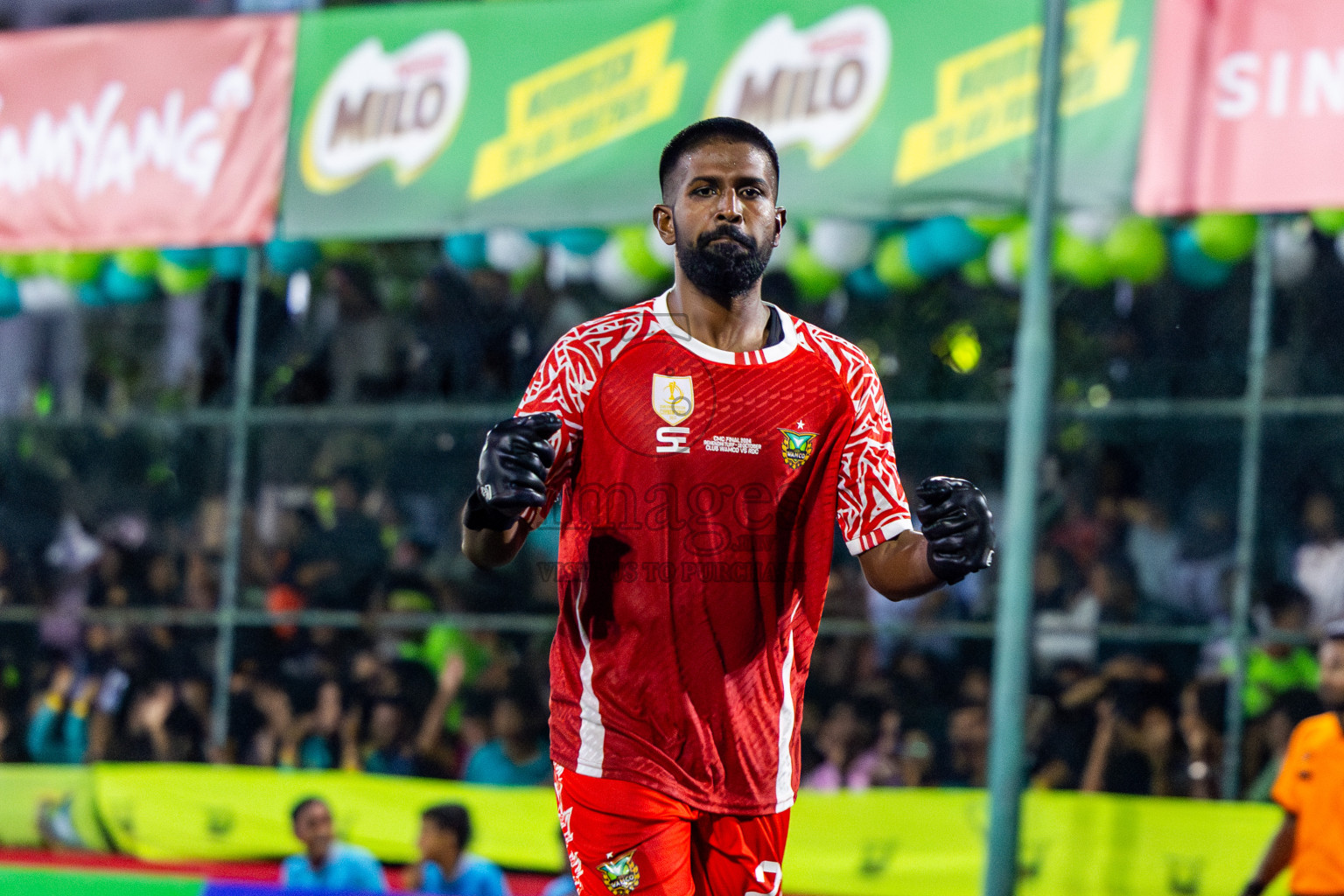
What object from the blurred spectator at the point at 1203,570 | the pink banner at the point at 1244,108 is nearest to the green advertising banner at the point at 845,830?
the blurred spectator at the point at 1203,570

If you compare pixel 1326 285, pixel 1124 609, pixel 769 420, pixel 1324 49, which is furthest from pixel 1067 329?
Answer: pixel 769 420

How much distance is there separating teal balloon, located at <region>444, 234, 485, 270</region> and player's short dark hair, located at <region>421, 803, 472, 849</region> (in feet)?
9.83

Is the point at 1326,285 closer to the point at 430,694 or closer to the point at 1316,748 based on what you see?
the point at 1316,748

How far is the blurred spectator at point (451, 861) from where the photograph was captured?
8102mm

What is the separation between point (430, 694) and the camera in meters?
9.89

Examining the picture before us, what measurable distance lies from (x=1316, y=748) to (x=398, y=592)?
5.46 m

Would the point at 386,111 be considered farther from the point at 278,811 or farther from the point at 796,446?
the point at 796,446

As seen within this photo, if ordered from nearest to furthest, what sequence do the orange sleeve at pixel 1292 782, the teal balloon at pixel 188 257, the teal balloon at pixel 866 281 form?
the orange sleeve at pixel 1292 782, the teal balloon at pixel 866 281, the teal balloon at pixel 188 257

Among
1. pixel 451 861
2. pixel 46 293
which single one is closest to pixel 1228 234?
pixel 451 861

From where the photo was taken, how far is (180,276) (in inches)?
410

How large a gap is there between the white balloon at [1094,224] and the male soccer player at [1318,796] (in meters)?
2.35

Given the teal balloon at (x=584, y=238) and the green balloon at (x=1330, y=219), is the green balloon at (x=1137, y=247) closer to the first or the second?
the green balloon at (x=1330, y=219)

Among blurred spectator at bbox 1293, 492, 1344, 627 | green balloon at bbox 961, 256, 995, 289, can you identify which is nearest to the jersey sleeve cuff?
green balloon at bbox 961, 256, 995, 289

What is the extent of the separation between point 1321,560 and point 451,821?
4.26 m
